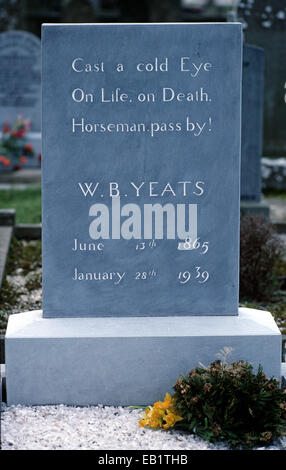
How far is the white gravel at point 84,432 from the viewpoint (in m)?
3.14

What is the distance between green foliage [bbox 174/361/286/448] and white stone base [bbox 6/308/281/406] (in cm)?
25

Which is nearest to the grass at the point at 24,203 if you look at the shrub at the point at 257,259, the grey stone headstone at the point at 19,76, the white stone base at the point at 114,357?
the grey stone headstone at the point at 19,76

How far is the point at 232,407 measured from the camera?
10.5 feet

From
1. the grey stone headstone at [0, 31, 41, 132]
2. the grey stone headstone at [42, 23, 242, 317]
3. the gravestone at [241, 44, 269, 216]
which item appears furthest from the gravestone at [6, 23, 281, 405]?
the grey stone headstone at [0, 31, 41, 132]

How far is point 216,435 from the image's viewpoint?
3.15 meters

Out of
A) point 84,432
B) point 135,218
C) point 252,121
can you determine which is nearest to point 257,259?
point 135,218

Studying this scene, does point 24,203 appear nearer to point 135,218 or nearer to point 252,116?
point 252,116

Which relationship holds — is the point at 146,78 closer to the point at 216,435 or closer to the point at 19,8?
the point at 216,435

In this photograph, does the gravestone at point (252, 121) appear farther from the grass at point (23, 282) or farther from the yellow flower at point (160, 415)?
the yellow flower at point (160, 415)

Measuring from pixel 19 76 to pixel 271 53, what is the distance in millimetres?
4241

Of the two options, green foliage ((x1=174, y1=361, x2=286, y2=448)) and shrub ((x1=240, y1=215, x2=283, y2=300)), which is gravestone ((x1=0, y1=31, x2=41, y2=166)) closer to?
shrub ((x1=240, y1=215, x2=283, y2=300))

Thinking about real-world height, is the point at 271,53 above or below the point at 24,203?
above

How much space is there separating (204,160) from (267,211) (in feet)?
13.9

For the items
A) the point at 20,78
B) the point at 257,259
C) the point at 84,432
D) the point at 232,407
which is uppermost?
the point at 20,78
